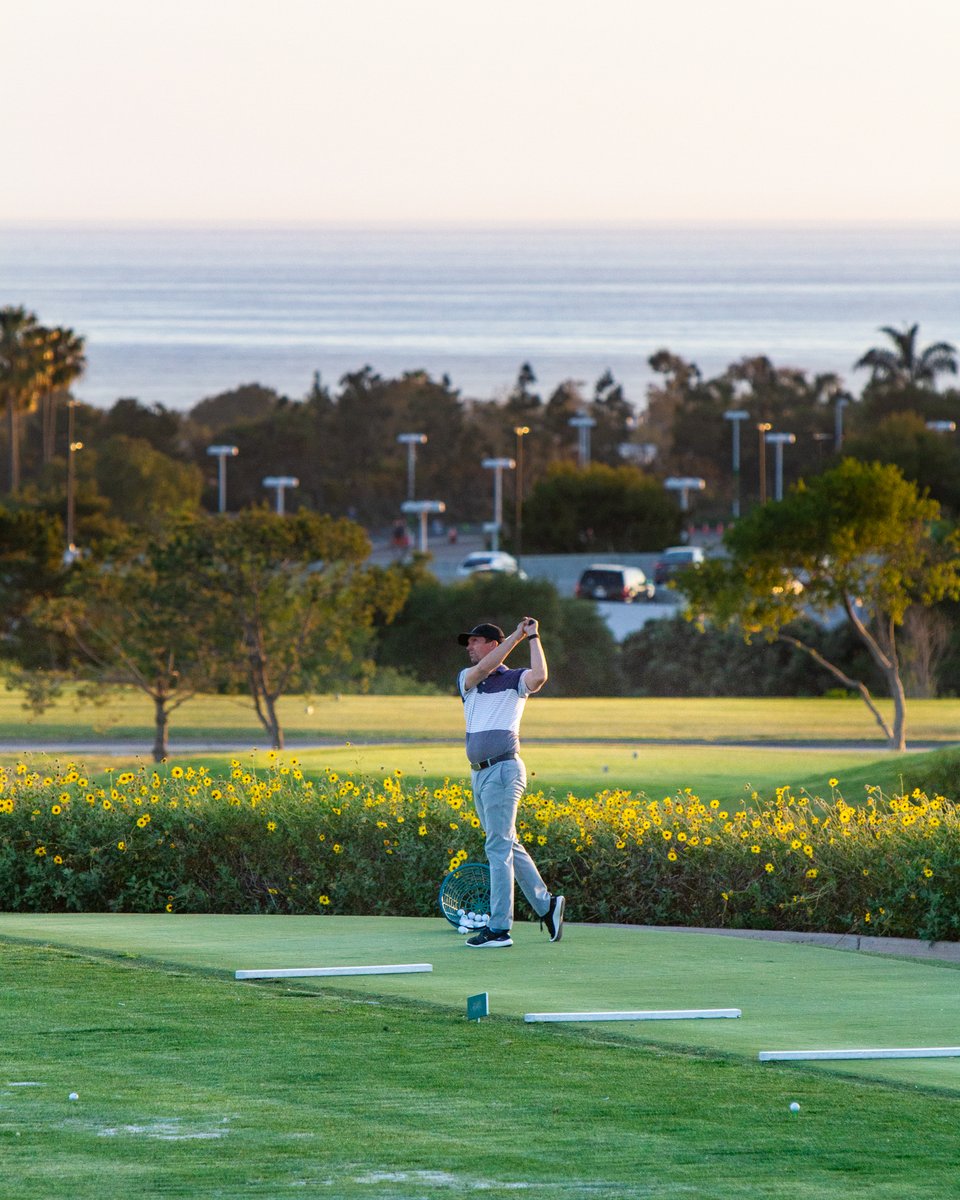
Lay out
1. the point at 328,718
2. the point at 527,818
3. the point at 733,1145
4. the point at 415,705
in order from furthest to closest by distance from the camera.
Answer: the point at 415,705
the point at 328,718
the point at 527,818
the point at 733,1145

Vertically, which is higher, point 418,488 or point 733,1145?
point 418,488

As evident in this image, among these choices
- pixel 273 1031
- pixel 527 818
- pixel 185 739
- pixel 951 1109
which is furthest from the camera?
pixel 185 739

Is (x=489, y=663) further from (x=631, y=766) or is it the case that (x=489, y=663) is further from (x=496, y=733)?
(x=631, y=766)

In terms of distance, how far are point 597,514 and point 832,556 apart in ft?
193

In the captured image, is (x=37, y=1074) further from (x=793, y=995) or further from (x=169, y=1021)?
(x=793, y=995)

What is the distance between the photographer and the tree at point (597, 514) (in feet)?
283

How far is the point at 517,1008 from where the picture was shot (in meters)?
8.81

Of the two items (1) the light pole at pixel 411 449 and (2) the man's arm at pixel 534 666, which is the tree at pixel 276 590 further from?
(1) the light pole at pixel 411 449

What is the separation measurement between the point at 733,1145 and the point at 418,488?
104 meters

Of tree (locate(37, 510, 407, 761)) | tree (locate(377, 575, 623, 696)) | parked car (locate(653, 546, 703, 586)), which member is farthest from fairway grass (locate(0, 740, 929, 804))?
parked car (locate(653, 546, 703, 586))

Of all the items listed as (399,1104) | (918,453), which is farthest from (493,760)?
(918,453)

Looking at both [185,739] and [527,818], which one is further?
[185,739]

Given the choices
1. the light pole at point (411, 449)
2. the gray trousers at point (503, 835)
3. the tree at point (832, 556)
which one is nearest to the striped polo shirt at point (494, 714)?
the gray trousers at point (503, 835)

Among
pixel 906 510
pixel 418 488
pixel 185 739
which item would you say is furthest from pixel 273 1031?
pixel 418 488
